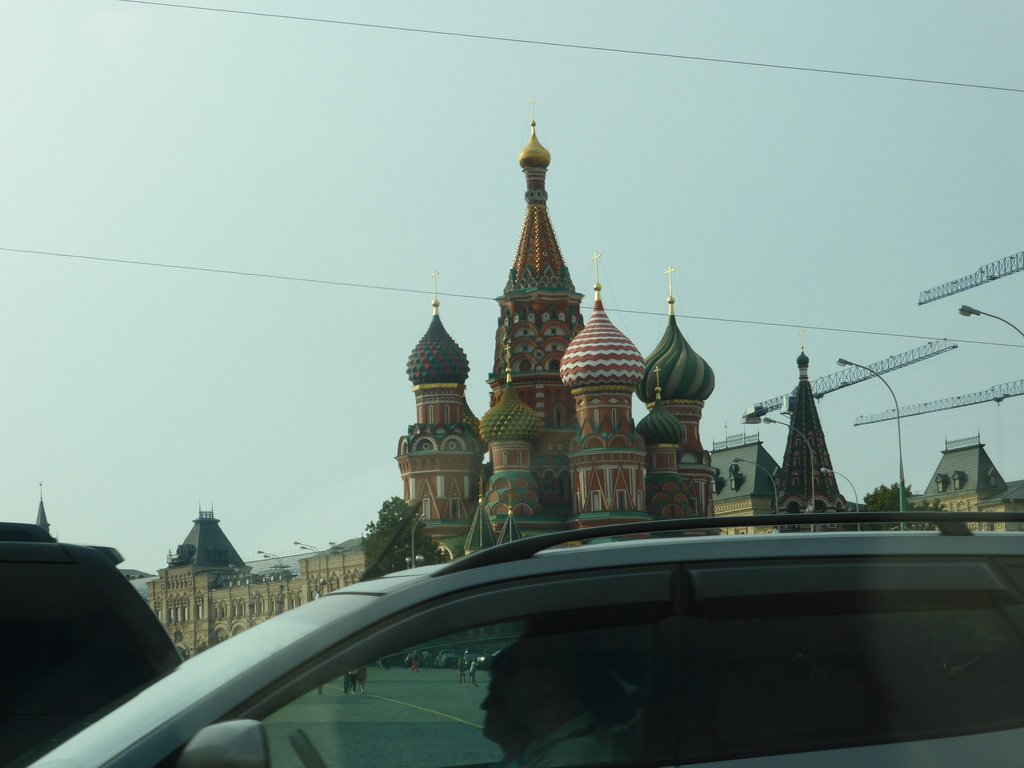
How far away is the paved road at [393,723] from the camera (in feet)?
8.85

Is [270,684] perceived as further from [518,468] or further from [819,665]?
[518,468]

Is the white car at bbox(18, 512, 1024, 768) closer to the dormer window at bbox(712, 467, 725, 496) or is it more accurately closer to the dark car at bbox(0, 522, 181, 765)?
the dark car at bbox(0, 522, 181, 765)

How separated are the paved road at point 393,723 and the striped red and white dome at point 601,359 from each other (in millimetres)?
62127

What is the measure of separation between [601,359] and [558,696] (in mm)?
62468

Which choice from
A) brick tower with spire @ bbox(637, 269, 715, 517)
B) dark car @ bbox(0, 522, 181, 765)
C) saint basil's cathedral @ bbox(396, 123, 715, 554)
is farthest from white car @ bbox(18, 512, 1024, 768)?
brick tower with spire @ bbox(637, 269, 715, 517)

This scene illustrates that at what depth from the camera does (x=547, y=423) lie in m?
68.4

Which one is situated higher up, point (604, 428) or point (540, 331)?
point (540, 331)

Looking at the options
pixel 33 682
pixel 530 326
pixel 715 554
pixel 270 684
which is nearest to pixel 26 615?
pixel 33 682

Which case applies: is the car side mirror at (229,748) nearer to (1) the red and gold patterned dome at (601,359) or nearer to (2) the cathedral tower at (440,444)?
(1) the red and gold patterned dome at (601,359)

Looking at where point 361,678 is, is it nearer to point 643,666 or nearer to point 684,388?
point 643,666

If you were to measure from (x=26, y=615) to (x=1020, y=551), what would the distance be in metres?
3.21

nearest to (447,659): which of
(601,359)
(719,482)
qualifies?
(601,359)

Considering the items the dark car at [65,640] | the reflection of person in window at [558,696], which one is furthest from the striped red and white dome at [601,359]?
the reflection of person in window at [558,696]

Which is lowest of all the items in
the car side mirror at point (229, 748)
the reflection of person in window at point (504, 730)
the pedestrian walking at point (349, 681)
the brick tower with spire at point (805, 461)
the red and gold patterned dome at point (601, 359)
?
the reflection of person in window at point (504, 730)
